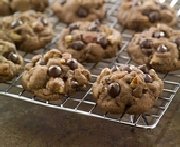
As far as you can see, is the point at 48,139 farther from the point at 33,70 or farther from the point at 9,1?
the point at 9,1

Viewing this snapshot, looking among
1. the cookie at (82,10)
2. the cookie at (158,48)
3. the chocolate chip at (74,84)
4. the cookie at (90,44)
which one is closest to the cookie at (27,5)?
the cookie at (82,10)

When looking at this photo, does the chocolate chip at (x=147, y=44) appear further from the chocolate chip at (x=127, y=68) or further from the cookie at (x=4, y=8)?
the cookie at (x=4, y=8)

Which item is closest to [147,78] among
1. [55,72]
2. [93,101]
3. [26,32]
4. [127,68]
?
[127,68]

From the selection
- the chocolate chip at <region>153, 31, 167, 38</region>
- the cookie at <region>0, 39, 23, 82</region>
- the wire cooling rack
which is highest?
the chocolate chip at <region>153, 31, 167, 38</region>

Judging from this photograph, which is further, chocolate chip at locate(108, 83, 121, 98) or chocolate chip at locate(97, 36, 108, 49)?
chocolate chip at locate(97, 36, 108, 49)

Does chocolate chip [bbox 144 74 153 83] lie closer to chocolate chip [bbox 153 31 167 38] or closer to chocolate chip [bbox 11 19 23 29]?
chocolate chip [bbox 153 31 167 38]

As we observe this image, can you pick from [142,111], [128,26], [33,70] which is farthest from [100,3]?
[142,111]

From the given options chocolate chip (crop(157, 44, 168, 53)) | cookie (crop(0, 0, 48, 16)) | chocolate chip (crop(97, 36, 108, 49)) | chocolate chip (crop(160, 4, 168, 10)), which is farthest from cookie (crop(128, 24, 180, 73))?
cookie (crop(0, 0, 48, 16))
